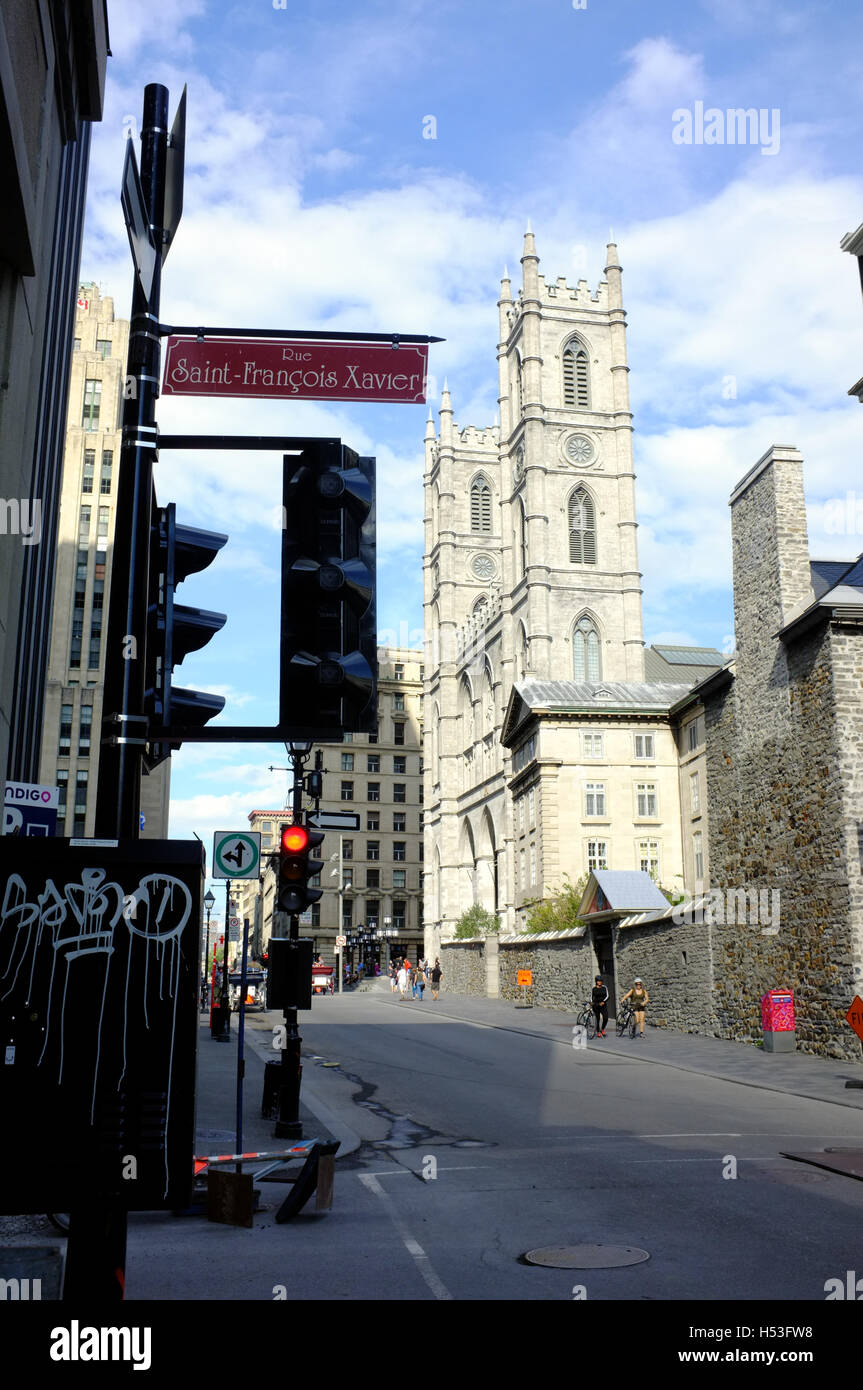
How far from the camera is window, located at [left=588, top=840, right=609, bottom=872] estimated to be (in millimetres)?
51281

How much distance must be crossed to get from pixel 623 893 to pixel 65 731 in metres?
52.1

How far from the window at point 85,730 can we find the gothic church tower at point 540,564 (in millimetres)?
28894

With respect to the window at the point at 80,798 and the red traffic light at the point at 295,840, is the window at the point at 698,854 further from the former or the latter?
the window at the point at 80,798

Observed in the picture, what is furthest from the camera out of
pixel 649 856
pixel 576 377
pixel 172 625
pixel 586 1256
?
pixel 576 377

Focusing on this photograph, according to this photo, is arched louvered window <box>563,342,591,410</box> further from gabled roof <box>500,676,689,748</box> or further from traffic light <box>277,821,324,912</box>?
traffic light <box>277,821,324,912</box>

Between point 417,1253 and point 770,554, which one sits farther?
point 770,554

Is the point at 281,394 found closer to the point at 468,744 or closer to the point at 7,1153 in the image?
the point at 7,1153

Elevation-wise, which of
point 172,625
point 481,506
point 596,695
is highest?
point 481,506

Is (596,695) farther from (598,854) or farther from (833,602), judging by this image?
(833,602)

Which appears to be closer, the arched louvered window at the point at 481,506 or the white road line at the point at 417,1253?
the white road line at the point at 417,1253


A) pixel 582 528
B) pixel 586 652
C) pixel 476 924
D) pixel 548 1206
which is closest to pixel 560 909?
pixel 476 924

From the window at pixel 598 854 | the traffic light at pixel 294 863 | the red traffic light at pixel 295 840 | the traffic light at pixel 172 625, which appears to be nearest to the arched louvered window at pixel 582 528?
the window at pixel 598 854

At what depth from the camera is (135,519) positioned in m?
4.96

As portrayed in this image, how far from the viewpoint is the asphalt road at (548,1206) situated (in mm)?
6906
